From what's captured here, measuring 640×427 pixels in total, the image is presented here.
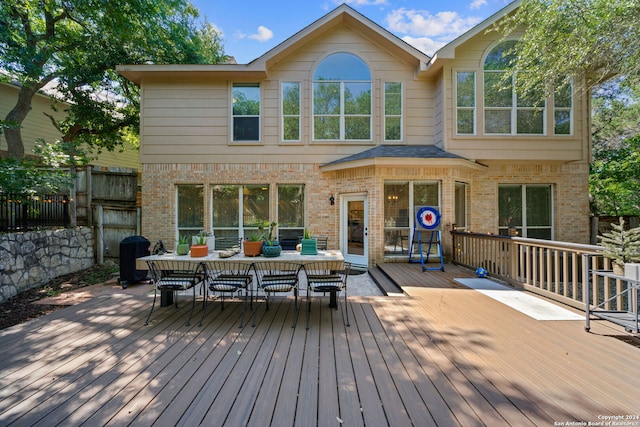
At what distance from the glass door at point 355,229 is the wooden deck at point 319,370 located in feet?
11.9

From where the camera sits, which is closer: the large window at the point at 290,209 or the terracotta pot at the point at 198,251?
the terracotta pot at the point at 198,251

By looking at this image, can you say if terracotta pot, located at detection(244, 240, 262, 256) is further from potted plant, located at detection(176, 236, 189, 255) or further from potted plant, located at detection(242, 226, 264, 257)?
potted plant, located at detection(176, 236, 189, 255)

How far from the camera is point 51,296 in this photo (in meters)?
5.23

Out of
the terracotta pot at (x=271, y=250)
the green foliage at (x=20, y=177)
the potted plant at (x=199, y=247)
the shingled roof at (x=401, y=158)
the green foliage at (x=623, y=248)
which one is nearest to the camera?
the green foliage at (x=623, y=248)

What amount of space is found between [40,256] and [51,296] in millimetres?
1251

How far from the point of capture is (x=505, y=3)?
739 cm

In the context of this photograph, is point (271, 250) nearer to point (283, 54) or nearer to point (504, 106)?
point (283, 54)

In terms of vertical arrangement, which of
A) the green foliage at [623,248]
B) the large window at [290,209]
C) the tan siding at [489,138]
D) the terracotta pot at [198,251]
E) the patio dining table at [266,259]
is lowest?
the patio dining table at [266,259]

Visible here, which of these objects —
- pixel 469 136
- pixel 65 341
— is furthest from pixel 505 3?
pixel 65 341

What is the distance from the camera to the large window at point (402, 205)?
7410 millimetres

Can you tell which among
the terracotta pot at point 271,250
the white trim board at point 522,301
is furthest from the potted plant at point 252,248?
the white trim board at point 522,301

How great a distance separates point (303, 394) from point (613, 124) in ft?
51.9

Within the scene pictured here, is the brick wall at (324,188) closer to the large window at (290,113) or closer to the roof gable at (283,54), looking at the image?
the large window at (290,113)

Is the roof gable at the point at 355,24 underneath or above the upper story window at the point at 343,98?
above
